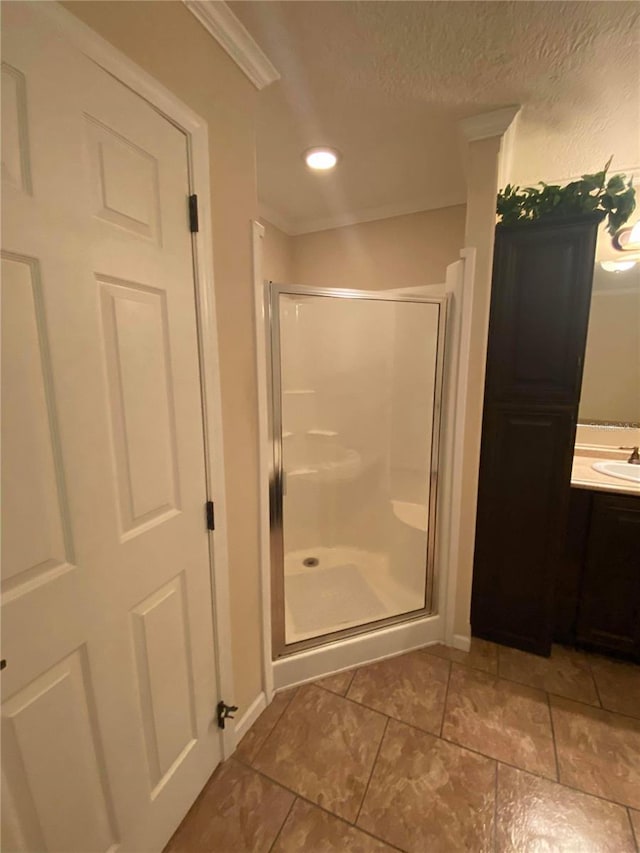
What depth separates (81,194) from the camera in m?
0.73

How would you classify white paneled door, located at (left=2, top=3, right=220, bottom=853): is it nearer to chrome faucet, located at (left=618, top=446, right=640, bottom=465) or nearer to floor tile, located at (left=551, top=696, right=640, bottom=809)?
floor tile, located at (left=551, top=696, right=640, bottom=809)

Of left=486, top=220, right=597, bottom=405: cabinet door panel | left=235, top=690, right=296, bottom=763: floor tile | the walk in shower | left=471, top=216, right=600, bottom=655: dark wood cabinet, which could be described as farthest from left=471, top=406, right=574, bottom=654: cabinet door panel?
left=235, top=690, right=296, bottom=763: floor tile

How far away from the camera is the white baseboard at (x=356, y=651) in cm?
162

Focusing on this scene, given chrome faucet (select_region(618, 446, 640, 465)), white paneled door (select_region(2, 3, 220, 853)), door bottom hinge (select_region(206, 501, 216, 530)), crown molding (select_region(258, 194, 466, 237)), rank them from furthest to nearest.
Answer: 1. crown molding (select_region(258, 194, 466, 237))
2. chrome faucet (select_region(618, 446, 640, 465))
3. door bottom hinge (select_region(206, 501, 216, 530))
4. white paneled door (select_region(2, 3, 220, 853))

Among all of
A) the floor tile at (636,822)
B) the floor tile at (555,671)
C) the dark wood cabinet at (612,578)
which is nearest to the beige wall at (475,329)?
the floor tile at (555,671)

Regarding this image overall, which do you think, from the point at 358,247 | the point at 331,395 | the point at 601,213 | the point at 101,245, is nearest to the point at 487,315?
the point at 601,213

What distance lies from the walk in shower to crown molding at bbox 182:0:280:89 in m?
0.69

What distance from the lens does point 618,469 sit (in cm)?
192

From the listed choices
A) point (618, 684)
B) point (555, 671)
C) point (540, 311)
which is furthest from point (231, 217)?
point (618, 684)

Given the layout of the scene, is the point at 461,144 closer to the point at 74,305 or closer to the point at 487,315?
the point at 487,315

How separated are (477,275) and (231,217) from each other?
1097 mm

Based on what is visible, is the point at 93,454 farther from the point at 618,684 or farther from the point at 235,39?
the point at 618,684

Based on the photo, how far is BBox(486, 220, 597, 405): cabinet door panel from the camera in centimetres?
152

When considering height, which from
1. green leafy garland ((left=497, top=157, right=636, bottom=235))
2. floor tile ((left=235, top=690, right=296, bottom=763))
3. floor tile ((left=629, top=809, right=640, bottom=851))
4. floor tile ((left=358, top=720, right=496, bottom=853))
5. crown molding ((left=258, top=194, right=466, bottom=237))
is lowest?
floor tile ((left=235, top=690, right=296, bottom=763))
